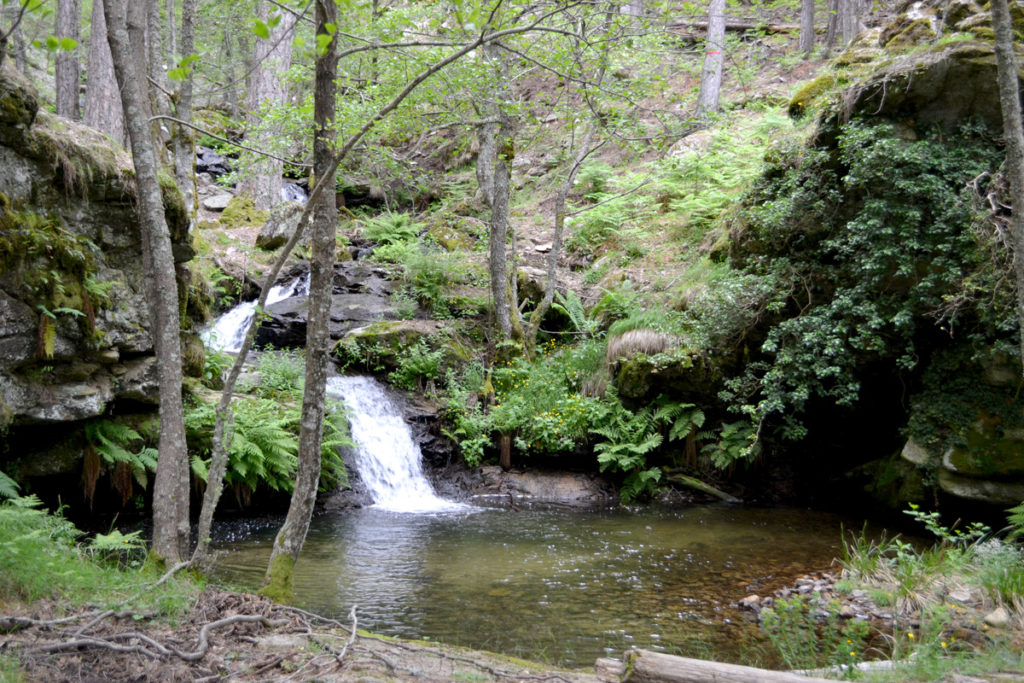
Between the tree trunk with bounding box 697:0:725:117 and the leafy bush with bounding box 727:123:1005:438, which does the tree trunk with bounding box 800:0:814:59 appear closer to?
the tree trunk with bounding box 697:0:725:117

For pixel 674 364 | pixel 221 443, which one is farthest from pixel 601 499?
pixel 221 443

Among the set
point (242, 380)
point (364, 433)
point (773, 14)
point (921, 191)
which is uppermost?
point (773, 14)

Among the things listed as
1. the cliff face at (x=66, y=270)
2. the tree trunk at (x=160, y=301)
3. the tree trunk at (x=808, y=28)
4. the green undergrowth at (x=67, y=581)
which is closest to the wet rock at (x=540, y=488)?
the cliff face at (x=66, y=270)

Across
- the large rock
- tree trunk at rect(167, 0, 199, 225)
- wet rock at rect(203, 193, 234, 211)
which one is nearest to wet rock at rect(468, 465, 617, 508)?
the large rock

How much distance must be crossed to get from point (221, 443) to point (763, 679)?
3805 mm

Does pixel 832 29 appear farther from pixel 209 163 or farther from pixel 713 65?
pixel 209 163

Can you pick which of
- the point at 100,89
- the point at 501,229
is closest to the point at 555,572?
the point at 501,229

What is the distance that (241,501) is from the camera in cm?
927

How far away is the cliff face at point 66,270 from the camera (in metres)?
6.22

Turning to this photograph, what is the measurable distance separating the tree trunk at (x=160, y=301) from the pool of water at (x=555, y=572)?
1719 millimetres

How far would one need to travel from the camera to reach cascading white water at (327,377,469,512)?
10555mm

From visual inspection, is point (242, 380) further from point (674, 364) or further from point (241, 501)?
point (674, 364)

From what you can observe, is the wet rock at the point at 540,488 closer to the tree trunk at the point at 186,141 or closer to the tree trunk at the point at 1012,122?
the tree trunk at the point at 1012,122

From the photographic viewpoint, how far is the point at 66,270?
6.74 m
